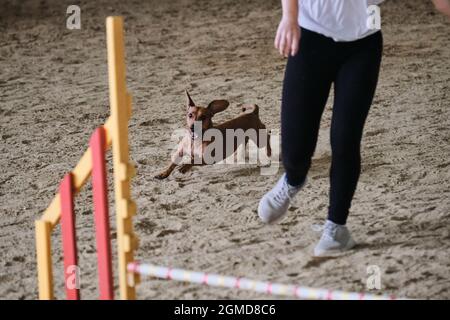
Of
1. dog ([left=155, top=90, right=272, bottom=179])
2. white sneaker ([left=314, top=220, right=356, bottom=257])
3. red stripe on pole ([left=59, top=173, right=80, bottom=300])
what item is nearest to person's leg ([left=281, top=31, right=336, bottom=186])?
white sneaker ([left=314, top=220, right=356, bottom=257])

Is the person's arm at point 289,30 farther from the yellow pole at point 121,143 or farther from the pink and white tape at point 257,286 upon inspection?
the pink and white tape at point 257,286

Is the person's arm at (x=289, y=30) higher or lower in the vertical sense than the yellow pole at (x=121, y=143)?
higher

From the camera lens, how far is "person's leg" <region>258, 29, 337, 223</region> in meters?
2.44

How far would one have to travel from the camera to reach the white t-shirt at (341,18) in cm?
240

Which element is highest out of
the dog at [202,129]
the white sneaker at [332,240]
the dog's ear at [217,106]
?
the dog's ear at [217,106]

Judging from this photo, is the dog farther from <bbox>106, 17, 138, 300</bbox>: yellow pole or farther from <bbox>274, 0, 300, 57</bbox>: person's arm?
<bbox>106, 17, 138, 300</bbox>: yellow pole

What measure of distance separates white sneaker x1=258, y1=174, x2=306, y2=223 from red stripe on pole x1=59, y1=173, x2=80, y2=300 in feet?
2.53

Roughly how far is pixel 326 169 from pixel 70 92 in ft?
6.39

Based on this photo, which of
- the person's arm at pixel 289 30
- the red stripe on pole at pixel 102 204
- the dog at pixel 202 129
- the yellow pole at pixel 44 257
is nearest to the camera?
the red stripe on pole at pixel 102 204

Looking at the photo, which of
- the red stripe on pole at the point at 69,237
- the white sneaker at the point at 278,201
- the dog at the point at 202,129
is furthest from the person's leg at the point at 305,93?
the dog at the point at 202,129

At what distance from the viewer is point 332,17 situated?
94.7 inches

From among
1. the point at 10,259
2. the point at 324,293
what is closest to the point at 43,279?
the point at 10,259

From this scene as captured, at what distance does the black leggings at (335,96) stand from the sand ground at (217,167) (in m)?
0.34

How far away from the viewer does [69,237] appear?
226 centimetres
